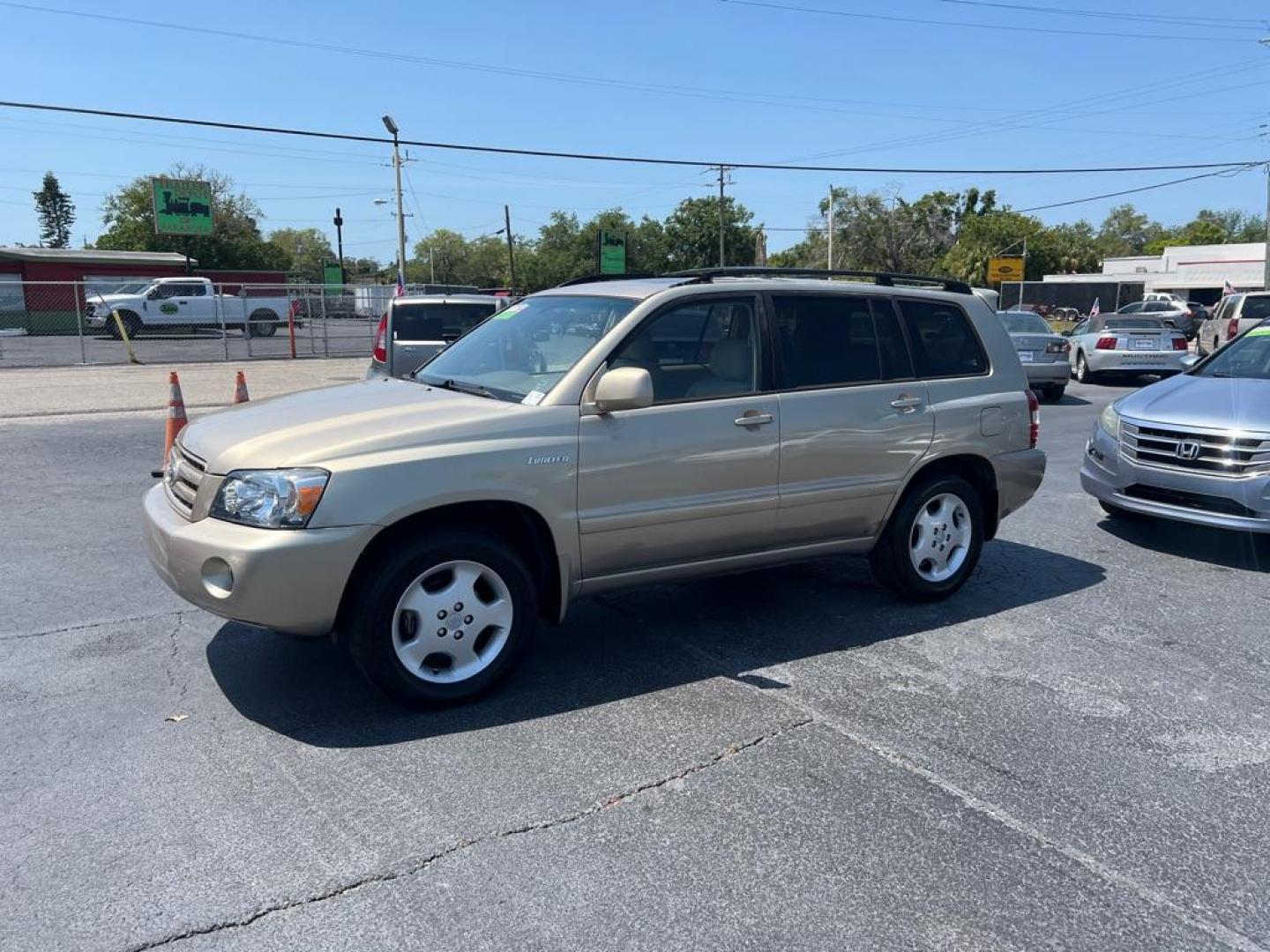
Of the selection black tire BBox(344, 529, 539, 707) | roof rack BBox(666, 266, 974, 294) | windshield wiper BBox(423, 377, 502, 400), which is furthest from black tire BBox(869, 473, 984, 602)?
windshield wiper BBox(423, 377, 502, 400)

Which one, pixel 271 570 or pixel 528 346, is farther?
pixel 528 346

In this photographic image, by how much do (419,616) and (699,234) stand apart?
8366cm

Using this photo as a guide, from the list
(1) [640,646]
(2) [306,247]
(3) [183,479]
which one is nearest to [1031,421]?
(1) [640,646]

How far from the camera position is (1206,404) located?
7.01 m

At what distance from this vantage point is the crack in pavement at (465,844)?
2.71m

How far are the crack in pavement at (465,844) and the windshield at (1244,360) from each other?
226 inches

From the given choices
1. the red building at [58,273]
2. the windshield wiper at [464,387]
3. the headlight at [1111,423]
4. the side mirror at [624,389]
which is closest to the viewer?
the side mirror at [624,389]

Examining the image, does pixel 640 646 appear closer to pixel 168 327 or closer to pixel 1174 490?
pixel 1174 490

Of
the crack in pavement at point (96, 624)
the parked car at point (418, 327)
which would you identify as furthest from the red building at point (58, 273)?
the crack in pavement at point (96, 624)

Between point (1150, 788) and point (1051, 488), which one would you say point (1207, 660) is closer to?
point (1150, 788)

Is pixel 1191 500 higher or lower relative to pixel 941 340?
lower

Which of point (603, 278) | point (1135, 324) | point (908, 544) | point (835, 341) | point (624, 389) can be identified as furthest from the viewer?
point (1135, 324)

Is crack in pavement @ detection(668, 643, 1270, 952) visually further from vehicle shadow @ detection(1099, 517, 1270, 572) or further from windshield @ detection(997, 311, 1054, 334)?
windshield @ detection(997, 311, 1054, 334)

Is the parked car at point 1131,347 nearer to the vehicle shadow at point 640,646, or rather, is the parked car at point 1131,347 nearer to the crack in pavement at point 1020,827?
the vehicle shadow at point 640,646
